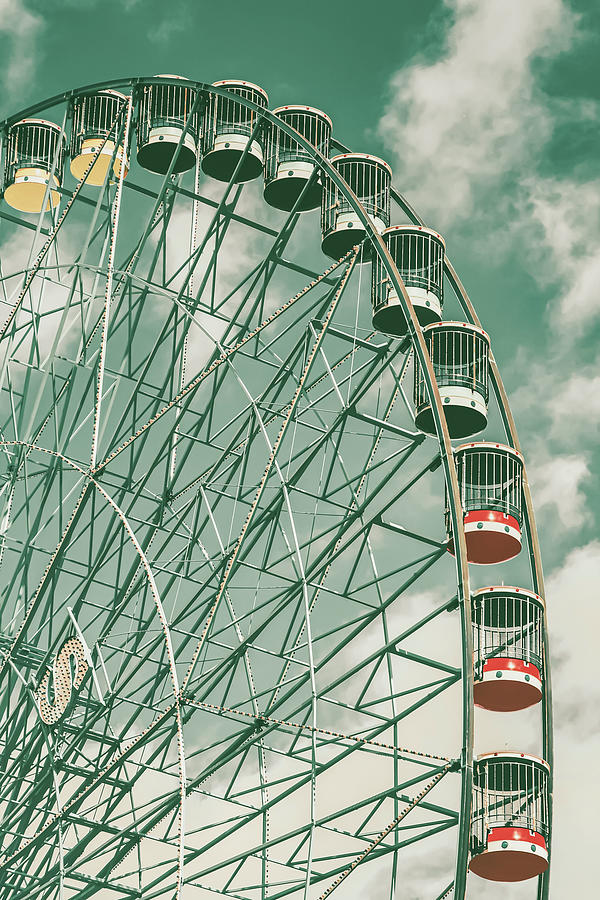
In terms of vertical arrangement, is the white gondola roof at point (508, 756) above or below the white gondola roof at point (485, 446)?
below

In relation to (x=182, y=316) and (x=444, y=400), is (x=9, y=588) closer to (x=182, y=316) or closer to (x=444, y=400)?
(x=182, y=316)

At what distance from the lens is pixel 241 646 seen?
32.3 m

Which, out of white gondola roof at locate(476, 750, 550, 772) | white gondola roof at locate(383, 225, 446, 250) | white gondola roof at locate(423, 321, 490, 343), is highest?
white gondola roof at locate(383, 225, 446, 250)

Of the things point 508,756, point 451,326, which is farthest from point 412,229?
point 508,756

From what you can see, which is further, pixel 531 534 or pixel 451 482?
pixel 531 534

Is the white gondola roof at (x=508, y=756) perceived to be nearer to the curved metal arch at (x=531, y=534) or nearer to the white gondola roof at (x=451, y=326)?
the curved metal arch at (x=531, y=534)

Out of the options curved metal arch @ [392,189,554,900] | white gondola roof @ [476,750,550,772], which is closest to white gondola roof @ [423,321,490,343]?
curved metal arch @ [392,189,554,900]

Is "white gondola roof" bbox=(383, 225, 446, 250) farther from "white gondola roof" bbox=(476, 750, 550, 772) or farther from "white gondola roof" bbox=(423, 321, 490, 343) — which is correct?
"white gondola roof" bbox=(476, 750, 550, 772)

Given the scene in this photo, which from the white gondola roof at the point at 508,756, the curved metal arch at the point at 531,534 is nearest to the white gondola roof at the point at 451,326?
the curved metal arch at the point at 531,534

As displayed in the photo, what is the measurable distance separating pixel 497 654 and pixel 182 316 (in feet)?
32.4

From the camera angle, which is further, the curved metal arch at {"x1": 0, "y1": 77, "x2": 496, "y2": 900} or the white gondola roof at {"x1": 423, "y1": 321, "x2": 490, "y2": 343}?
the white gondola roof at {"x1": 423, "y1": 321, "x2": 490, "y2": 343}

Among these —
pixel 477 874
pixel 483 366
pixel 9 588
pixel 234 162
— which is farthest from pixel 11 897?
pixel 234 162

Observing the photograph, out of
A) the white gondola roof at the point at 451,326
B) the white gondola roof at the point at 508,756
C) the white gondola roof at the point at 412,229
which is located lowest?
the white gondola roof at the point at 508,756

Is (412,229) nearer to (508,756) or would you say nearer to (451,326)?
(451,326)
